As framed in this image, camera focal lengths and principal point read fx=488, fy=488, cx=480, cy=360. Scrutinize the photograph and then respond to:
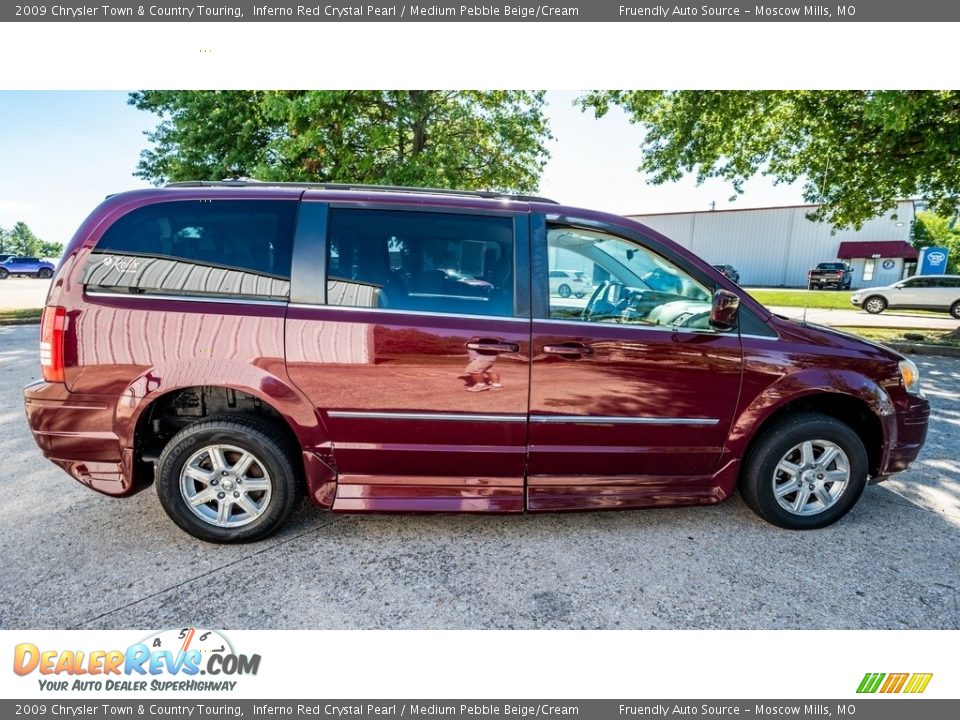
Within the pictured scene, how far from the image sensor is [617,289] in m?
2.93

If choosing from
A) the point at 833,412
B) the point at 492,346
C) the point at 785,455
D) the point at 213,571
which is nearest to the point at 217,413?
the point at 213,571

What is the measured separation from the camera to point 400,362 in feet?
8.77

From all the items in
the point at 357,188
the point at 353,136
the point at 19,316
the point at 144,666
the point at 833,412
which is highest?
the point at 353,136

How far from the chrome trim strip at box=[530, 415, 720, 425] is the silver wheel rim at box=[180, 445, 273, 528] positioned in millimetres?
1631

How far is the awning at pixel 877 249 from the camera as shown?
38.3 m

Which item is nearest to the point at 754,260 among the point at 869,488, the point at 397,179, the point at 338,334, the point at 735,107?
the point at 735,107

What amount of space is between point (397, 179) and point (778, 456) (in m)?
10.2

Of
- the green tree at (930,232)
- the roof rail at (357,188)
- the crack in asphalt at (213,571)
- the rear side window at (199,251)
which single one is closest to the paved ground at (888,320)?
the roof rail at (357,188)

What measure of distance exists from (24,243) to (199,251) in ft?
442

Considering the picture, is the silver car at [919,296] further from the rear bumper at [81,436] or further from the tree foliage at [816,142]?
the rear bumper at [81,436]

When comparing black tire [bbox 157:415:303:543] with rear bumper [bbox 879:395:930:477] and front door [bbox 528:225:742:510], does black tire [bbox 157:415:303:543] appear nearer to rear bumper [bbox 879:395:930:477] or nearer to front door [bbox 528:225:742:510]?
front door [bbox 528:225:742:510]

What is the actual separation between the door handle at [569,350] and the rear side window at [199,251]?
4.86 feet

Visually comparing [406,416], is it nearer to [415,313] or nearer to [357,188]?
[415,313]

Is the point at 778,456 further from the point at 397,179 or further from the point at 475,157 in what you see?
the point at 475,157
